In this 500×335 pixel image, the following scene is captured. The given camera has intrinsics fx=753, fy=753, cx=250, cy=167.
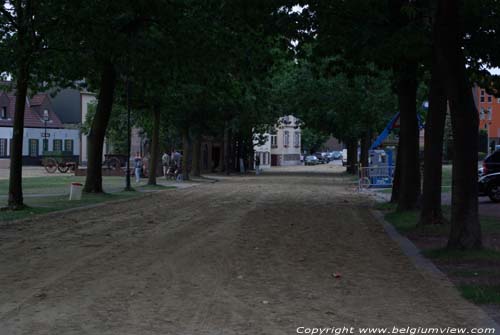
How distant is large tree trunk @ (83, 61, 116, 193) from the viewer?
90.4ft

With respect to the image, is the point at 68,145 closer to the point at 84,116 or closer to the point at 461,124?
the point at 84,116

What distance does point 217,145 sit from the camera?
71.2 m

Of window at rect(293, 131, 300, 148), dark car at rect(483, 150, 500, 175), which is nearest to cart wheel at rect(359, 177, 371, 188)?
dark car at rect(483, 150, 500, 175)

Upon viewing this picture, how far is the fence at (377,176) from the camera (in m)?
37.2

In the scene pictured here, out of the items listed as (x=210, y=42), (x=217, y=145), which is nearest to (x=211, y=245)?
(x=210, y=42)

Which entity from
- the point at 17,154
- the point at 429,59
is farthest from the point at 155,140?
the point at 429,59

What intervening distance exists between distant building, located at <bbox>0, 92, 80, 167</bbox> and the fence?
142 feet

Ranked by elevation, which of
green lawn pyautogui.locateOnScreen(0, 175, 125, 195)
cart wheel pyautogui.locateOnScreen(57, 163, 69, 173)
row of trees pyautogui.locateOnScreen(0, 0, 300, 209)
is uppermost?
row of trees pyautogui.locateOnScreen(0, 0, 300, 209)

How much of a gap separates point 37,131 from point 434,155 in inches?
2708

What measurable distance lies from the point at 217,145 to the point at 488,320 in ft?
212

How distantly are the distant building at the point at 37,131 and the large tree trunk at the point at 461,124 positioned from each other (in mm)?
66825

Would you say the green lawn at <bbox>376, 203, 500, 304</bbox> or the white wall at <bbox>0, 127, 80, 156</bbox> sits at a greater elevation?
the white wall at <bbox>0, 127, 80, 156</bbox>

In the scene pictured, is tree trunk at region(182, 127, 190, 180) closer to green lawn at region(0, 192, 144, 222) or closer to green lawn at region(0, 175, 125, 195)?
green lawn at region(0, 175, 125, 195)

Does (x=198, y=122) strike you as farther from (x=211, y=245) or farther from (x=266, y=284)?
(x=266, y=284)
